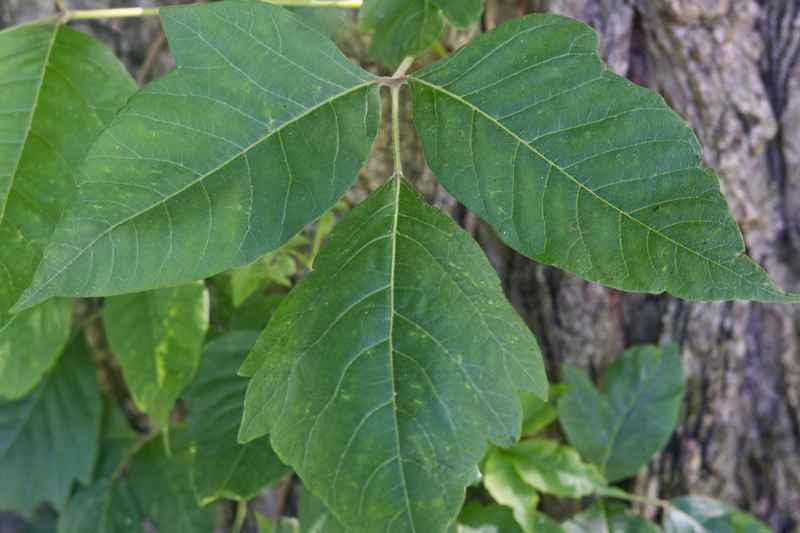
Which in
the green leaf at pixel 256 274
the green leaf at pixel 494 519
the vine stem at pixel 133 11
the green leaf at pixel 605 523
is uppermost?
the vine stem at pixel 133 11

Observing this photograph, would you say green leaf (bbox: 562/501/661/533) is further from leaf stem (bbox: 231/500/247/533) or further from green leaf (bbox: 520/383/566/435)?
leaf stem (bbox: 231/500/247/533)

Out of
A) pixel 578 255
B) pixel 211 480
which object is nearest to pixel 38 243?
pixel 211 480

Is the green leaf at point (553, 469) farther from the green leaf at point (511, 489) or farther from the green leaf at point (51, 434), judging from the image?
the green leaf at point (51, 434)

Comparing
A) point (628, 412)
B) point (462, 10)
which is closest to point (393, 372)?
point (462, 10)

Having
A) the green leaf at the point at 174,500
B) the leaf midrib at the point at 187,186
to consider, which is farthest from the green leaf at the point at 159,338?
the leaf midrib at the point at 187,186

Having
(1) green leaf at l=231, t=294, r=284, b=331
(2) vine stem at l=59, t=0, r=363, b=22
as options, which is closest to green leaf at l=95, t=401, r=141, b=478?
(1) green leaf at l=231, t=294, r=284, b=331

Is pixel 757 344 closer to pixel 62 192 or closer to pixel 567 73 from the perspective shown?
pixel 567 73

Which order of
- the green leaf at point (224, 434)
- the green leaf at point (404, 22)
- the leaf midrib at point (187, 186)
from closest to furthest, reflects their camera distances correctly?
1. the leaf midrib at point (187, 186)
2. the green leaf at point (404, 22)
3. the green leaf at point (224, 434)
